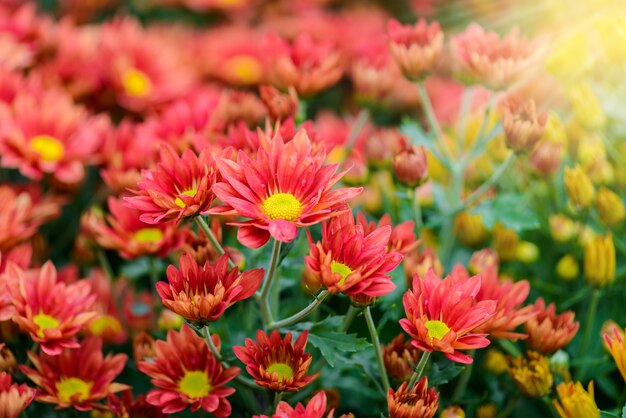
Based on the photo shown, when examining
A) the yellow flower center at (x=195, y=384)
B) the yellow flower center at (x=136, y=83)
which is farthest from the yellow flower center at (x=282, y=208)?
the yellow flower center at (x=136, y=83)

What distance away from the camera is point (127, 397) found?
0.94 m

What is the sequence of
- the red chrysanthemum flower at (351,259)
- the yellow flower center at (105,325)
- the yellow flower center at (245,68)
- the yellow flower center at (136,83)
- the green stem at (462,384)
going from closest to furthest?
the red chrysanthemum flower at (351,259), the green stem at (462,384), the yellow flower center at (105,325), the yellow flower center at (136,83), the yellow flower center at (245,68)

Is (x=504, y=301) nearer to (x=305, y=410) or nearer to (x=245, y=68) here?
(x=305, y=410)

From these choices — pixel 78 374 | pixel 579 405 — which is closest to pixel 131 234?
pixel 78 374

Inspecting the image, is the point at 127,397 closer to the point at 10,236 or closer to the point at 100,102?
the point at 10,236

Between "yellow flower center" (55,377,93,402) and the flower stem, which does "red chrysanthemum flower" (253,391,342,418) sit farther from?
"yellow flower center" (55,377,93,402)

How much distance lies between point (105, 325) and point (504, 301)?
2.10 ft

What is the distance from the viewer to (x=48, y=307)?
38.4 inches

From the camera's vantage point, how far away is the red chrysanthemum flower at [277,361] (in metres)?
0.80

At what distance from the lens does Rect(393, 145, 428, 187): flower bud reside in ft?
3.46

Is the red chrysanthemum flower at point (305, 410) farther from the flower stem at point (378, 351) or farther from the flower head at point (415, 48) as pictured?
the flower head at point (415, 48)

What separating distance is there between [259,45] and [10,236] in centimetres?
101

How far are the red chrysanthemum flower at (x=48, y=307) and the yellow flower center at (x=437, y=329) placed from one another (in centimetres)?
45

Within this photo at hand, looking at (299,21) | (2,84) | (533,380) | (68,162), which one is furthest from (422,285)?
(299,21)
